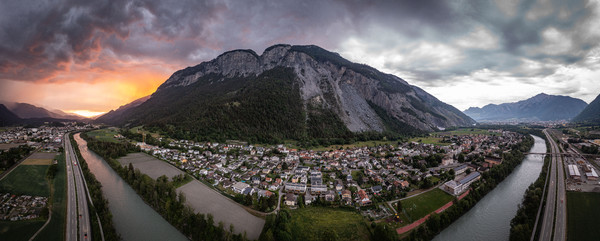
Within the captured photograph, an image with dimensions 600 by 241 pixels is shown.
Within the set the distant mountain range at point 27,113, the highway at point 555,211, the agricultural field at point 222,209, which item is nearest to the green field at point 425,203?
the highway at point 555,211

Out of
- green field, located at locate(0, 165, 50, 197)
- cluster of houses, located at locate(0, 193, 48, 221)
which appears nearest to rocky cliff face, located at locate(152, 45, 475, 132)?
green field, located at locate(0, 165, 50, 197)

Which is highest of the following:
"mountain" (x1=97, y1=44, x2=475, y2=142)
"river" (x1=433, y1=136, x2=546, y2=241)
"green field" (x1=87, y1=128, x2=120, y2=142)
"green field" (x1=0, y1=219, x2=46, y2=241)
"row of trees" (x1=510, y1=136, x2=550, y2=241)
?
"mountain" (x1=97, y1=44, x2=475, y2=142)

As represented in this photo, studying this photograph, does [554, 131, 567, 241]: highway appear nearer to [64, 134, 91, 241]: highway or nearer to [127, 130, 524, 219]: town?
[127, 130, 524, 219]: town

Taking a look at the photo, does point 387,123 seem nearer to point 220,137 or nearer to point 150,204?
point 220,137

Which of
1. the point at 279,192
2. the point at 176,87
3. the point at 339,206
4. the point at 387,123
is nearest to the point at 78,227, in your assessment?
the point at 279,192

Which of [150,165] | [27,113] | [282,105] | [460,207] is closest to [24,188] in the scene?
[150,165]

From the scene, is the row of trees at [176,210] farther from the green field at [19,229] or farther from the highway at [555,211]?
the highway at [555,211]

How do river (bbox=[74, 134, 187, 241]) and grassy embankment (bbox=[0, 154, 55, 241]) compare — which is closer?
grassy embankment (bbox=[0, 154, 55, 241])

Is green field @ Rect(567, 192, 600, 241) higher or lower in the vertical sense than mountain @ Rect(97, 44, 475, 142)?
lower
